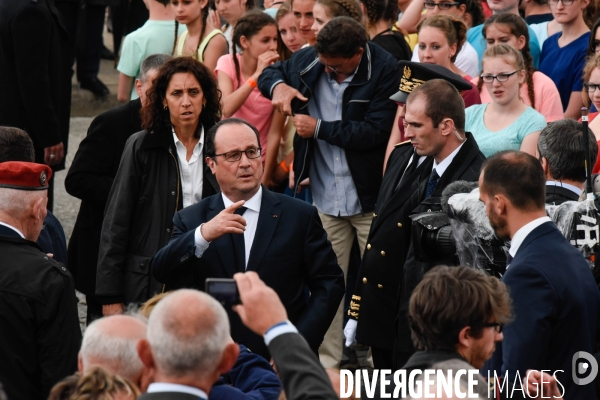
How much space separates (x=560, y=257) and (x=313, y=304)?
4.66 feet

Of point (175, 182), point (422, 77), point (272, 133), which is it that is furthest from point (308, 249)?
point (272, 133)

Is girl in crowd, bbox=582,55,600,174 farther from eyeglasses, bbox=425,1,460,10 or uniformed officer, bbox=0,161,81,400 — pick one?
uniformed officer, bbox=0,161,81,400

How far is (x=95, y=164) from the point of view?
6469 millimetres

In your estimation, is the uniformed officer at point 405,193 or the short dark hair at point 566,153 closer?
the short dark hair at point 566,153

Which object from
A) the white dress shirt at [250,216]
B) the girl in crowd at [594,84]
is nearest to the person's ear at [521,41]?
the girl in crowd at [594,84]

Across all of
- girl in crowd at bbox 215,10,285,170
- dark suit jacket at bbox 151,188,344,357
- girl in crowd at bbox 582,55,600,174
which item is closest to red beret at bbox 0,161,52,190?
dark suit jacket at bbox 151,188,344,357

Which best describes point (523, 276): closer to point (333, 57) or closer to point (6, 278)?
point (6, 278)

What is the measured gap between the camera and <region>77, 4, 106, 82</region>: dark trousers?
1194 cm

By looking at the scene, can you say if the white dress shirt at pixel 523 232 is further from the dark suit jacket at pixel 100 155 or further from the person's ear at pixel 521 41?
the person's ear at pixel 521 41

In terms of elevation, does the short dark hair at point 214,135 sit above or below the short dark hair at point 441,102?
below

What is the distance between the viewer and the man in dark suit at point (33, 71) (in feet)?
25.5

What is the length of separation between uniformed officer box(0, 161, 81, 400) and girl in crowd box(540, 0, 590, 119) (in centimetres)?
430

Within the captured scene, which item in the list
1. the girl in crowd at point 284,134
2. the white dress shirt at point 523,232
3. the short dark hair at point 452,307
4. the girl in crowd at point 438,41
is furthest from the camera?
the girl in crowd at point 284,134

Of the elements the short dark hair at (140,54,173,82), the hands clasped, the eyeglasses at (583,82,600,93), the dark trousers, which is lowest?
the hands clasped
